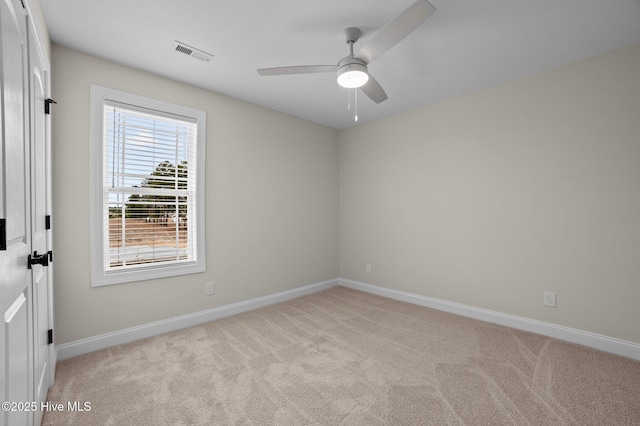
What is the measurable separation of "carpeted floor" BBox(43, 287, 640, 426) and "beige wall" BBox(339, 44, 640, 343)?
1.67 ft

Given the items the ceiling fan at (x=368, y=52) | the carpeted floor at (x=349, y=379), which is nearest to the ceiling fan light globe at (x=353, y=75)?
the ceiling fan at (x=368, y=52)

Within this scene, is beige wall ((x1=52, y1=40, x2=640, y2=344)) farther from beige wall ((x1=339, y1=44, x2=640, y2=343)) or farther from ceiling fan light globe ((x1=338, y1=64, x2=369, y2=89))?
ceiling fan light globe ((x1=338, y1=64, x2=369, y2=89))

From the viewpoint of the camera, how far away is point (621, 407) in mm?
1795

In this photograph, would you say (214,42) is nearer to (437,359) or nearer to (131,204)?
(131,204)

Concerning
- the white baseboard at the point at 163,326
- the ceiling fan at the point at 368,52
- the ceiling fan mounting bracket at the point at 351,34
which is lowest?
the white baseboard at the point at 163,326

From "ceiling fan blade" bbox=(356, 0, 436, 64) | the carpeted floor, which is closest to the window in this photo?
the carpeted floor

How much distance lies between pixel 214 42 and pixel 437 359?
10.3 ft

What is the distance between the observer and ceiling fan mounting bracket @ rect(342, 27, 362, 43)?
215cm

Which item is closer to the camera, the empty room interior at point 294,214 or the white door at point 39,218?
the white door at point 39,218

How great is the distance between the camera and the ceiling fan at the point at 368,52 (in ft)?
5.14

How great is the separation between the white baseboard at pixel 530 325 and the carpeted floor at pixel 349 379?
0.10 metres

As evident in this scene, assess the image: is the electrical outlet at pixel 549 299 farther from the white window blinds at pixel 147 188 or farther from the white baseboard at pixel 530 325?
the white window blinds at pixel 147 188

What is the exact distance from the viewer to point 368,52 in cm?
194

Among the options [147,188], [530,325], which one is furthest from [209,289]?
[530,325]
